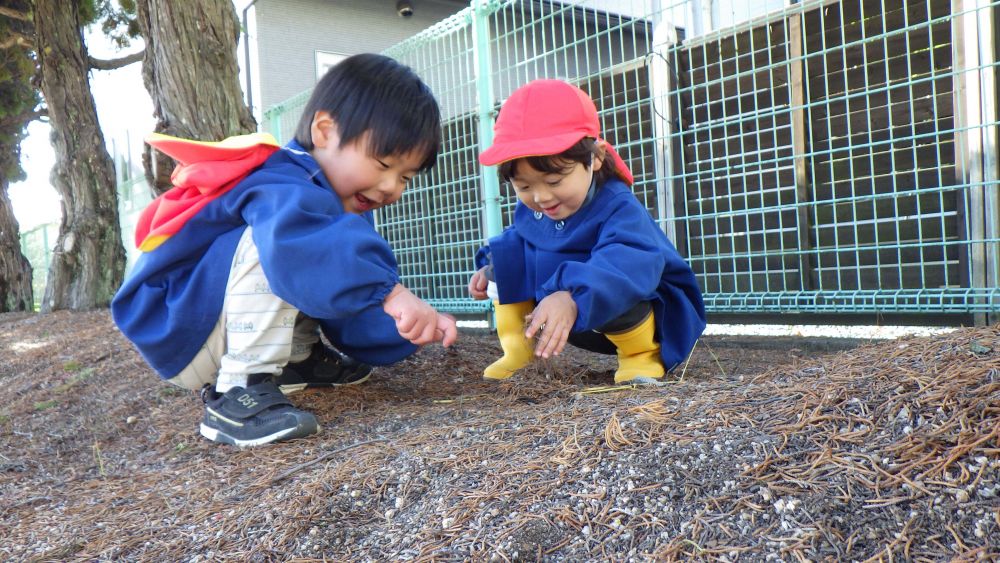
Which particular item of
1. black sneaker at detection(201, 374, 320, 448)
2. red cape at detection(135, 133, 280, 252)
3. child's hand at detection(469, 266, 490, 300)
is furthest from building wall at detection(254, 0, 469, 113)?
black sneaker at detection(201, 374, 320, 448)

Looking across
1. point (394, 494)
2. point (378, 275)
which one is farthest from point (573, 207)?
point (394, 494)

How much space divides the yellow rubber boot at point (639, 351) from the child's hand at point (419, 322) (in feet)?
2.78

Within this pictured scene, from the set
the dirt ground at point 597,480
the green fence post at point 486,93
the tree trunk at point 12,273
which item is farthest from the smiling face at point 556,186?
the tree trunk at point 12,273

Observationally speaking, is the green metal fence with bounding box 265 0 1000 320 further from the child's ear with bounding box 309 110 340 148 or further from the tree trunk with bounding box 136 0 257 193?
the child's ear with bounding box 309 110 340 148

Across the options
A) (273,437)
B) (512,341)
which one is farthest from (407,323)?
(512,341)

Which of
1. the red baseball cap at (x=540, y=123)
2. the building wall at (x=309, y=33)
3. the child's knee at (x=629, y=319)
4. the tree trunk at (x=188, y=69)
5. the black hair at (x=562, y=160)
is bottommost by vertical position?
the child's knee at (x=629, y=319)

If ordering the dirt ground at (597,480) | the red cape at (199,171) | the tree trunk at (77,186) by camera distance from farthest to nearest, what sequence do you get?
the tree trunk at (77,186)
the red cape at (199,171)
the dirt ground at (597,480)

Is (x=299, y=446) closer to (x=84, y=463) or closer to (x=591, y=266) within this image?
(x=84, y=463)

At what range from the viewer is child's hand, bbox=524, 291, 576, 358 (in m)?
2.00

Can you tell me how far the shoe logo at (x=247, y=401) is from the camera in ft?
6.87

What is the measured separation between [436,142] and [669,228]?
2.25 meters

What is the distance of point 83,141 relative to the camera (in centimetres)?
710

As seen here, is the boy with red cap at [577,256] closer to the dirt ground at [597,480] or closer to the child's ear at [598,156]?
the child's ear at [598,156]

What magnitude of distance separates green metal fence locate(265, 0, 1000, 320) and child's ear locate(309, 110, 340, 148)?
6.59ft
